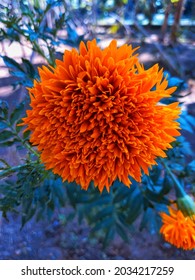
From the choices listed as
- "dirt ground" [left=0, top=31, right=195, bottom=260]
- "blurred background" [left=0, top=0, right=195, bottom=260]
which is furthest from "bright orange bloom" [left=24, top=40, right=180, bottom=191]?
"dirt ground" [left=0, top=31, right=195, bottom=260]

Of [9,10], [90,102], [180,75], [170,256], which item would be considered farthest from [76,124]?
[180,75]

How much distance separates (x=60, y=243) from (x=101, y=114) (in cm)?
56

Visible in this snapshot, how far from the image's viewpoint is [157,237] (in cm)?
88

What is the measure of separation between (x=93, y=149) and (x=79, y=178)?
46mm

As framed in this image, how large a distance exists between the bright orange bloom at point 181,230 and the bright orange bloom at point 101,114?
18 cm

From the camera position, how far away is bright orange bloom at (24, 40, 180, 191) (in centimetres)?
39

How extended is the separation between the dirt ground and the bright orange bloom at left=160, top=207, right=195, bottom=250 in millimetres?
118

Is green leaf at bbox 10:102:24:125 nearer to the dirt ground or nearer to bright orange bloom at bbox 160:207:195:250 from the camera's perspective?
the dirt ground

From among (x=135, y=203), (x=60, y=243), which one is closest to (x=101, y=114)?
(x=135, y=203)

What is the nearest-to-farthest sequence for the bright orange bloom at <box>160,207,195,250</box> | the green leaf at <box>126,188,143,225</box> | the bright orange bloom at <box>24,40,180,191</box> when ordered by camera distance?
the bright orange bloom at <box>24,40,180,191</box>, the bright orange bloom at <box>160,207,195,250</box>, the green leaf at <box>126,188,143,225</box>

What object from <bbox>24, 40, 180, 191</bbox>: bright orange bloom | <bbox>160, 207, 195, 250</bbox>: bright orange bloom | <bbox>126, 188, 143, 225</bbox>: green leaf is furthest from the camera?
<bbox>126, 188, 143, 225</bbox>: green leaf

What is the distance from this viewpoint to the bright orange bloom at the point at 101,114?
0.39 metres

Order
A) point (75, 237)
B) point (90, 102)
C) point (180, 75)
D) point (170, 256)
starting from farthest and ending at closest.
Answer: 1. point (180, 75)
2. point (75, 237)
3. point (170, 256)
4. point (90, 102)
